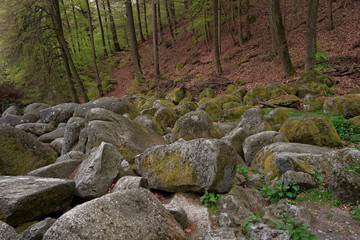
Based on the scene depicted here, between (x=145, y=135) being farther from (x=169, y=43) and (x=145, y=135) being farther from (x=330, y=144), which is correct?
(x=169, y=43)

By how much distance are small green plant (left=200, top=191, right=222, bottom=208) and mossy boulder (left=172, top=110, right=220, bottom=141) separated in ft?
9.81

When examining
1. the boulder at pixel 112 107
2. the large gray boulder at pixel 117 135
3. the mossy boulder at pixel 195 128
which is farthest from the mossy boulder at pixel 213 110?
the large gray boulder at pixel 117 135

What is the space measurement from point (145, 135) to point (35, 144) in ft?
9.58

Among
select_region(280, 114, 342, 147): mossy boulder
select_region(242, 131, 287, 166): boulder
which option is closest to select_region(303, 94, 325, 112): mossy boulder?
select_region(280, 114, 342, 147): mossy boulder

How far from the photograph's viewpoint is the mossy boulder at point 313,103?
8.52 m

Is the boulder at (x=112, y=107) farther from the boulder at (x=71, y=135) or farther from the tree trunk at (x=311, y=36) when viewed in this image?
the tree trunk at (x=311, y=36)

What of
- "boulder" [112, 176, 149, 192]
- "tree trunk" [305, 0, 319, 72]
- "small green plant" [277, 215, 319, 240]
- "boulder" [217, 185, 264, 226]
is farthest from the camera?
"tree trunk" [305, 0, 319, 72]

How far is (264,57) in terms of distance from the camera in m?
15.2

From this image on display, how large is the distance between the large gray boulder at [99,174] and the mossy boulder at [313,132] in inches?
177

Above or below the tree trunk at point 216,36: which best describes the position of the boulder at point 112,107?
below

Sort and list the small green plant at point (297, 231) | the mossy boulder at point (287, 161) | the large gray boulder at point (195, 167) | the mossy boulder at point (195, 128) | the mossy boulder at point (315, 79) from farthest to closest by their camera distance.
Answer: the mossy boulder at point (315, 79), the mossy boulder at point (195, 128), the mossy boulder at point (287, 161), the large gray boulder at point (195, 167), the small green plant at point (297, 231)

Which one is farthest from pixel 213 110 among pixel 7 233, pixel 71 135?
pixel 7 233

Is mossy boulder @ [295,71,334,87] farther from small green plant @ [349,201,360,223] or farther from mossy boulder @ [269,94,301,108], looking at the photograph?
small green plant @ [349,201,360,223]

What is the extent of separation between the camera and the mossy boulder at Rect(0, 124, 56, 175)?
527cm
